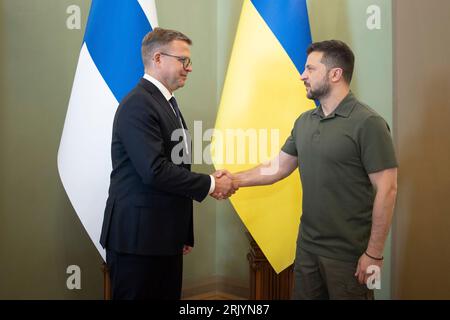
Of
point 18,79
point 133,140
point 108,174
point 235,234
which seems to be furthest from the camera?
point 235,234

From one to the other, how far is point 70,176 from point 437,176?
5.78 ft

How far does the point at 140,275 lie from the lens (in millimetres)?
1714

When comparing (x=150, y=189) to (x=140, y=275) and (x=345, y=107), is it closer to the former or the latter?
(x=140, y=275)

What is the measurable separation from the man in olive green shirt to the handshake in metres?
0.38

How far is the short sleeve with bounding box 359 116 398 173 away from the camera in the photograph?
1570 mm

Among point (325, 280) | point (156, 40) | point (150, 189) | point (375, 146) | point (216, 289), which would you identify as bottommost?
point (216, 289)

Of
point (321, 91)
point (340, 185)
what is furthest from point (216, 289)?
point (321, 91)

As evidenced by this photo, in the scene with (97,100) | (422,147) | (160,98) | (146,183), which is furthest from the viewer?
(422,147)

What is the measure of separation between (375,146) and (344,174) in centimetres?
15

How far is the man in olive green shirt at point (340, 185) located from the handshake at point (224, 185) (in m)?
0.38

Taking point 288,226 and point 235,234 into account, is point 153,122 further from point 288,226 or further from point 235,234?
point 235,234

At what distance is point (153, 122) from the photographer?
170 centimetres

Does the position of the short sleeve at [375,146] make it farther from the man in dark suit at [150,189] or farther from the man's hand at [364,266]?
the man in dark suit at [150,189]

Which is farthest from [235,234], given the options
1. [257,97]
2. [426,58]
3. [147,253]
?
[426,58]
